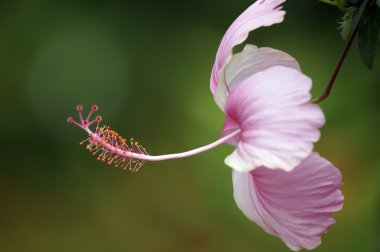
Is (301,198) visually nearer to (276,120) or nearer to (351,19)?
(276,120)

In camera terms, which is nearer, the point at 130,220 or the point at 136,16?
the point at 130,220

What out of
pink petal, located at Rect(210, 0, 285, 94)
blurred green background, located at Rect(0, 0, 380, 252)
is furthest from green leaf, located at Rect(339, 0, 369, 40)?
blurred green background, located at Rect(0, 0, 380, 252)

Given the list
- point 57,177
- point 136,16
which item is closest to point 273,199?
point 57,177

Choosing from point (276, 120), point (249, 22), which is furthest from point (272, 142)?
point (249, 22)

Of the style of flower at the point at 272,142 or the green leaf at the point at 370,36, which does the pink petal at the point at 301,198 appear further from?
the green leaf at the point at 370,36

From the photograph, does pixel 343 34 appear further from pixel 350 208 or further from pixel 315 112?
pixel 350 208

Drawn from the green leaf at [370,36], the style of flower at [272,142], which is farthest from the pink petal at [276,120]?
the green leaf at [370,36]

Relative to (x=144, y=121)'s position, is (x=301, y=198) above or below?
above
